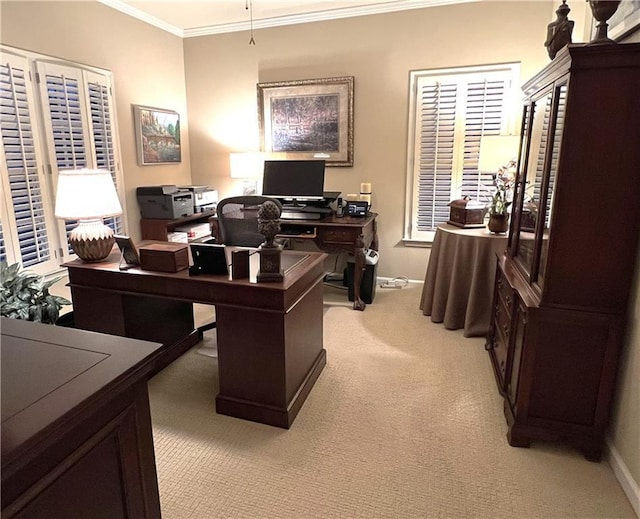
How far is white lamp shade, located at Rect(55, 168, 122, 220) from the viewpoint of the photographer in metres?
2.27

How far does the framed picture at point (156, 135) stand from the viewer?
4070 mm

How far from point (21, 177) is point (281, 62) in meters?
2.63

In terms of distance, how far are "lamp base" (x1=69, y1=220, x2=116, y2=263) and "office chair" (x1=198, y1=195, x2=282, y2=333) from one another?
76 cm

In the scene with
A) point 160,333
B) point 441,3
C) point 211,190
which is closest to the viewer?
point 160,333

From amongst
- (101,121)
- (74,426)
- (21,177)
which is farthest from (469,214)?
(21,177)

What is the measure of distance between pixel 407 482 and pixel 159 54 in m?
4.45

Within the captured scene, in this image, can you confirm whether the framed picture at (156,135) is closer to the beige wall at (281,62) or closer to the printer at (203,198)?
the beige wall at (281,62)

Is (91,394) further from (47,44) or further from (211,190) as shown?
(211,190)

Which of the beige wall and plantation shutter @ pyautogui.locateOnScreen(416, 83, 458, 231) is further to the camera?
plantation shutter @ pyautogui.locateOnScreen(416, 83, 458, 231)

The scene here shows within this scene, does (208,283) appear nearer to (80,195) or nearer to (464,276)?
(80,195)

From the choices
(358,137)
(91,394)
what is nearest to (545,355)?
(91,394)

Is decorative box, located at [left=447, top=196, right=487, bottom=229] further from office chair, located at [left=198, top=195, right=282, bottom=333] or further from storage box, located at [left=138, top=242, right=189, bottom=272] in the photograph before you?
storage box, located at [left=138, top=242, right=189, bottom=272]

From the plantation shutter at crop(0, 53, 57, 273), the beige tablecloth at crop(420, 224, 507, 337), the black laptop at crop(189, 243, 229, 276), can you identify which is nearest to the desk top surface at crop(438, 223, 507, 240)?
the beige tablecloth at crop(420, 224, 507, 337)

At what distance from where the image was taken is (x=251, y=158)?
14.2 ft
